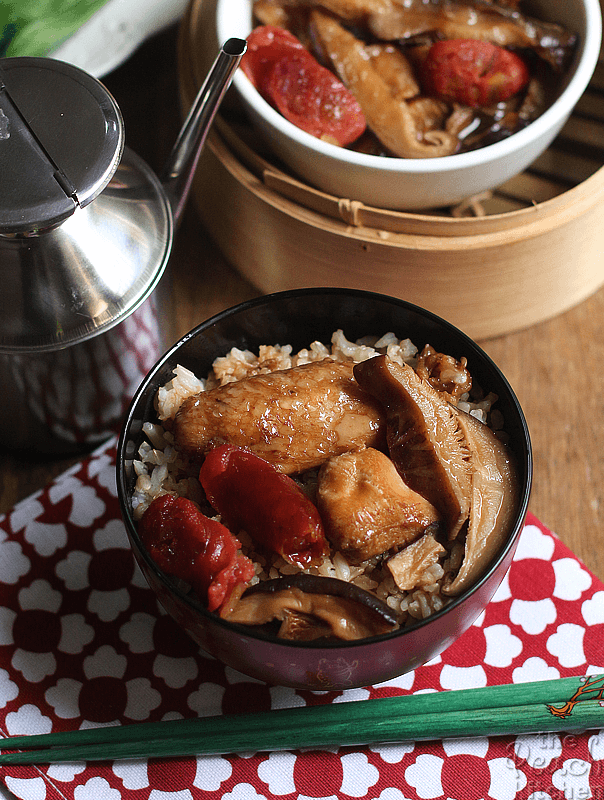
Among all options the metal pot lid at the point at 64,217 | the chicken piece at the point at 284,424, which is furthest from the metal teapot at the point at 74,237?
the chicken piece at the point at 284,424

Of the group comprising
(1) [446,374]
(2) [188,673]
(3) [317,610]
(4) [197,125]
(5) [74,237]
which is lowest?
(2) [188,673]

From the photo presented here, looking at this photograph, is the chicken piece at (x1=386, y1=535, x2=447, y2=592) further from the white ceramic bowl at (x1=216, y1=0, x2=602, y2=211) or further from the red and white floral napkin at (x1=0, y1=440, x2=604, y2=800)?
the white ceramic bowl at (x1=216, y1=0, x2=602, y2=211)

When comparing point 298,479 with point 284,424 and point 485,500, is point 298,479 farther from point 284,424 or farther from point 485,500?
point 485,500

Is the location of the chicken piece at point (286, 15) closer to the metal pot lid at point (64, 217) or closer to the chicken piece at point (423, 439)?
the metal pot lid at point (64, 217)

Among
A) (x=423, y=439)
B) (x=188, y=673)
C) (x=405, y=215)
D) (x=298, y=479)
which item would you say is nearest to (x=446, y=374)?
(x=423, y=439)

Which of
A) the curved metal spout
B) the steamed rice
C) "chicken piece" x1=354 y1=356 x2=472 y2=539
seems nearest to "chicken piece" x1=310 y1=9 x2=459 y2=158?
the curved metal spout

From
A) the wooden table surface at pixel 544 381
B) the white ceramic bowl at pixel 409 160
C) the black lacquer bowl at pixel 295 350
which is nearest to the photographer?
the black lacquer bowl at pixel 295 350
